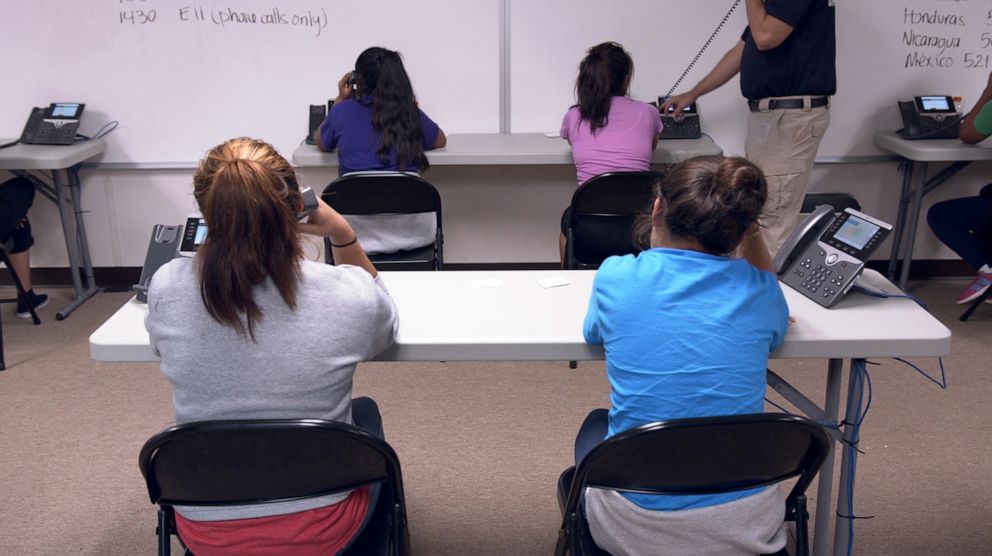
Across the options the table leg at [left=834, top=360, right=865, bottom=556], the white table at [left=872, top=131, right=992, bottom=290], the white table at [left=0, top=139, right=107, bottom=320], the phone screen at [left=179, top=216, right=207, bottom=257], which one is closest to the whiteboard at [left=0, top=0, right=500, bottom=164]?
the white table at [left=0, top=139, right=107, bottom=320]

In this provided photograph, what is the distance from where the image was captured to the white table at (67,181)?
338 centimetres

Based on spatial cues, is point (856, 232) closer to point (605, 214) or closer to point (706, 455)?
point (706, 455)

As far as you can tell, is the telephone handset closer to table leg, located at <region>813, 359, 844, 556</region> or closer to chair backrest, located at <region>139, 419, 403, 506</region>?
table leg, located at <region>813, 359, 844, 556</region>

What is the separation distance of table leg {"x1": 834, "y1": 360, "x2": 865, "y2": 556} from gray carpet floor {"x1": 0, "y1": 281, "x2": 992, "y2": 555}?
0.29 meters

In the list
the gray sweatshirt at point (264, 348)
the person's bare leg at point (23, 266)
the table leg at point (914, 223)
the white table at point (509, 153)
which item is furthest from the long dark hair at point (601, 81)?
the person's bare leg at point (23, 266)

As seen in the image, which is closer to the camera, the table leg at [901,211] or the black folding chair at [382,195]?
the black folding chair at [382,195]

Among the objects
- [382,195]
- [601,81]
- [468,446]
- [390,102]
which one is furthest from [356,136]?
[468,446]

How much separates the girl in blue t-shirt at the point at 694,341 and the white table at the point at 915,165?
242 cm

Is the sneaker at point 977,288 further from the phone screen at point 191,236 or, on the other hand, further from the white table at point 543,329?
the phone screen at point 191,236

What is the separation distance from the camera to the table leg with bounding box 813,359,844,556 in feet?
6.05

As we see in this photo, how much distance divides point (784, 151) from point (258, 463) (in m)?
2.68

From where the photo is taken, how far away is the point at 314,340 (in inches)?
51.5

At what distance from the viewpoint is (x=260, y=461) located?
1.28m

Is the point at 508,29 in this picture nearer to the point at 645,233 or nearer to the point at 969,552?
the point at 645,233
